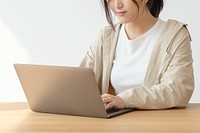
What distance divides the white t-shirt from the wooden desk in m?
0.34

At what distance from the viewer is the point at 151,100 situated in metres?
1.59

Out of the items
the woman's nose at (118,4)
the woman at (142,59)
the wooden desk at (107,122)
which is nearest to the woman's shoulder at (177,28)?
the woman at (142,59)

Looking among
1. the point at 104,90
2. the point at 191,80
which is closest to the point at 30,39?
the point at 104,90

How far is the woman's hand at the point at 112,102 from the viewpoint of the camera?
154cm

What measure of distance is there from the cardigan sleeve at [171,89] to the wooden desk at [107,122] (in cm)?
3

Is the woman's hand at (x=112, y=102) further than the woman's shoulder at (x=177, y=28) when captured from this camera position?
No

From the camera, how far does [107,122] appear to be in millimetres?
1360

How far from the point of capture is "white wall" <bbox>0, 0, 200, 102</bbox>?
3348 mm

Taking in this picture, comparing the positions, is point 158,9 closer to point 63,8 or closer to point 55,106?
point 55,106

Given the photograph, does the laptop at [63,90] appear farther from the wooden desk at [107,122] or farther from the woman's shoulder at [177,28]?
the woman's shoulder at [177,28]

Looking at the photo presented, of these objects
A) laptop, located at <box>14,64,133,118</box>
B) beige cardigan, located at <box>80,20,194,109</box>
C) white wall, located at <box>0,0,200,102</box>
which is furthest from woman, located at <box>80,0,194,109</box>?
white wall, located at <box>0,0,200,102</box>

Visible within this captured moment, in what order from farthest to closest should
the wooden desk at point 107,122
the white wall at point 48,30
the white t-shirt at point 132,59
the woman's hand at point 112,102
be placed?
the white wall at point 48,30, the white t-shirt at point 132,59, the woman's hand at point 112,102, the wooden desk at point 107,122

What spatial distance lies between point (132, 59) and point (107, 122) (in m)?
0.62

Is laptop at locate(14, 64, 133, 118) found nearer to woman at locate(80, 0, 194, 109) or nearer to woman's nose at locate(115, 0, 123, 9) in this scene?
woman at locate(80, 0, 194, 109)
